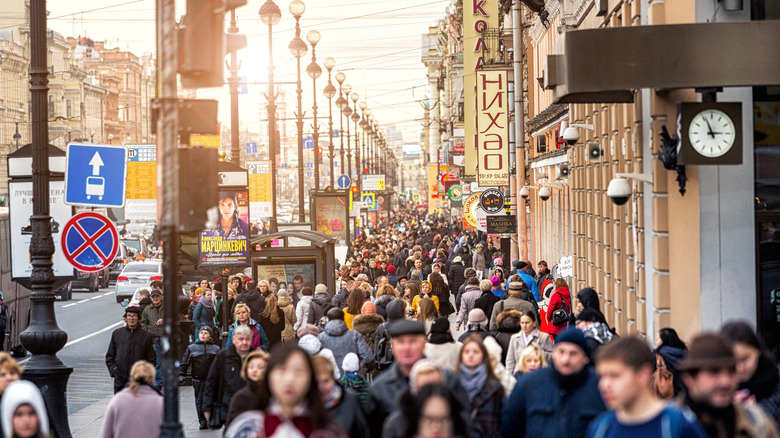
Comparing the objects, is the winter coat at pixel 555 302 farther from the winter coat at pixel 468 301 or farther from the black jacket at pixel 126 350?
the black jacket at pixel 126 350

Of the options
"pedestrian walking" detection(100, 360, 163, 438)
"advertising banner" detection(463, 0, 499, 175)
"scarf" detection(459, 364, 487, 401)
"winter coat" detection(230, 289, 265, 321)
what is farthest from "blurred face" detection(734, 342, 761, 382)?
"advertising banner" detection(463, 0, 499, 175)

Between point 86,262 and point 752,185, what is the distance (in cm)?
724

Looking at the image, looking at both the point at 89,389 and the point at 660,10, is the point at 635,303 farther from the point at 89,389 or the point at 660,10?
the point at 89,389

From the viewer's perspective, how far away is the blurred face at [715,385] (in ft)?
19.0

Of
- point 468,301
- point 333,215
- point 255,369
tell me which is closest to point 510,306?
point 468,301

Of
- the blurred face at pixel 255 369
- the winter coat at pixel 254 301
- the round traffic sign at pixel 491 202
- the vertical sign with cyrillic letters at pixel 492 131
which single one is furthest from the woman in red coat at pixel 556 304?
the vertical sign with cyrillic letters at pixel 492 131

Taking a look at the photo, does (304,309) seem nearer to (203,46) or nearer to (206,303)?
(206,303)

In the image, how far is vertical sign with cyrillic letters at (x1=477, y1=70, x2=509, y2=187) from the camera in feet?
115

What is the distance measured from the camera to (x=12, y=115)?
93.3 m

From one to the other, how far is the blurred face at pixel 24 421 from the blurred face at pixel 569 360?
9.86 feet

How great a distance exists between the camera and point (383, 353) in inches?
550

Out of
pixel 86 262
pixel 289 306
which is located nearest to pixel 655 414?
pixel 86 262

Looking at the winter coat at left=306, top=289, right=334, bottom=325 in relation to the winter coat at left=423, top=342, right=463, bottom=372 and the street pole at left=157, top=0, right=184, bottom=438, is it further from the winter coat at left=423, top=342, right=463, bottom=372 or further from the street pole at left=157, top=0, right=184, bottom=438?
the street pole at left=157, top=0, right=184, bottom=438

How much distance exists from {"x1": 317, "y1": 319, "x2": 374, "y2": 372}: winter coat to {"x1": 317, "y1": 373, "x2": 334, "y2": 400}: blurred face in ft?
17.6
